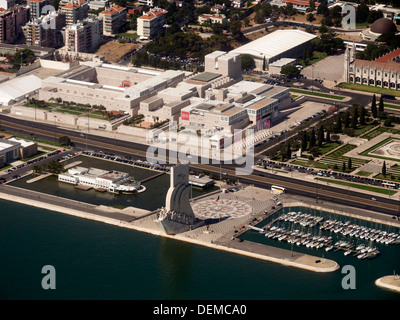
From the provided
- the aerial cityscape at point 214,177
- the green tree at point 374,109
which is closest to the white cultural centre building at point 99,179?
the aerial cityscape at point 214,177

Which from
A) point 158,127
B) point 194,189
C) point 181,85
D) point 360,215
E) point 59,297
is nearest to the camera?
point 59,297

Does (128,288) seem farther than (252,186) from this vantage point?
No

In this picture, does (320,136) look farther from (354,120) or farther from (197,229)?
(197,229)

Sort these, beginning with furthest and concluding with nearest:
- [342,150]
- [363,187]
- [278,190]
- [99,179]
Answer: [342,150]
[363,187]
[99,179]
[278,190]

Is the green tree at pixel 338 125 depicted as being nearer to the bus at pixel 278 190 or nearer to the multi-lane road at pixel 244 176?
the multi-lane road at pixel 244 176

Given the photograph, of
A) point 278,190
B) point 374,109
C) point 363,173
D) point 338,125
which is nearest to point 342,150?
point 338,125

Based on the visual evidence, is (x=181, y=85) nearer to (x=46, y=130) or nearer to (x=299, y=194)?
(x=46, y=130)

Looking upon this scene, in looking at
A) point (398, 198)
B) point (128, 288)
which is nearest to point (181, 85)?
point (398, 198)
